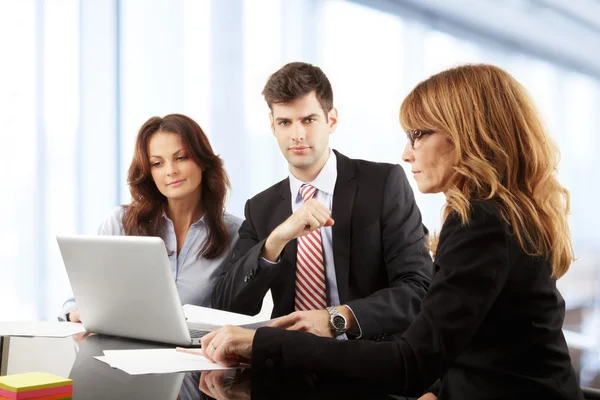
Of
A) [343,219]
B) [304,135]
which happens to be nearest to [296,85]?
[304,135]

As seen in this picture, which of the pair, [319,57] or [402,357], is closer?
[402,357]

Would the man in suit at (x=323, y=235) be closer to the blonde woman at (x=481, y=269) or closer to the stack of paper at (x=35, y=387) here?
the blonde woman at (x=481, y=269)

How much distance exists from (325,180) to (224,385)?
1.38 meters

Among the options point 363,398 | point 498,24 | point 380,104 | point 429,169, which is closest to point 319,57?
point 380,104

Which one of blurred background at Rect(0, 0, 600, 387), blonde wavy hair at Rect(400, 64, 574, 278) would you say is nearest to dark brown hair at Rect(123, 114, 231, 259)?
blurred background at Rect(0, 0, 600, 387)

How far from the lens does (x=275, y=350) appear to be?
1301mm

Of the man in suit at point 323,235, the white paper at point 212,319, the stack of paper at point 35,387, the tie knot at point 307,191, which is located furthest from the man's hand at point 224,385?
the tie knot at point 307,191

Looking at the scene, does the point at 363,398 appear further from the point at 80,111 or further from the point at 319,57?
the point at 319,57

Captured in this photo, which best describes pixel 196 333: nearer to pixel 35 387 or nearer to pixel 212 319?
pixel 212 319

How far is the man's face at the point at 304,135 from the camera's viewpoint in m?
2.54

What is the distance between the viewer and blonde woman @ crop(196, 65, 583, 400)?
1.17 m

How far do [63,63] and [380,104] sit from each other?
214 cm

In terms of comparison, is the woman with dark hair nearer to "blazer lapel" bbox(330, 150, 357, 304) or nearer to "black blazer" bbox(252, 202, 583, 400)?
"blazer lapel" bbox(330, 150, 357, 304)

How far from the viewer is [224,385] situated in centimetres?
129
